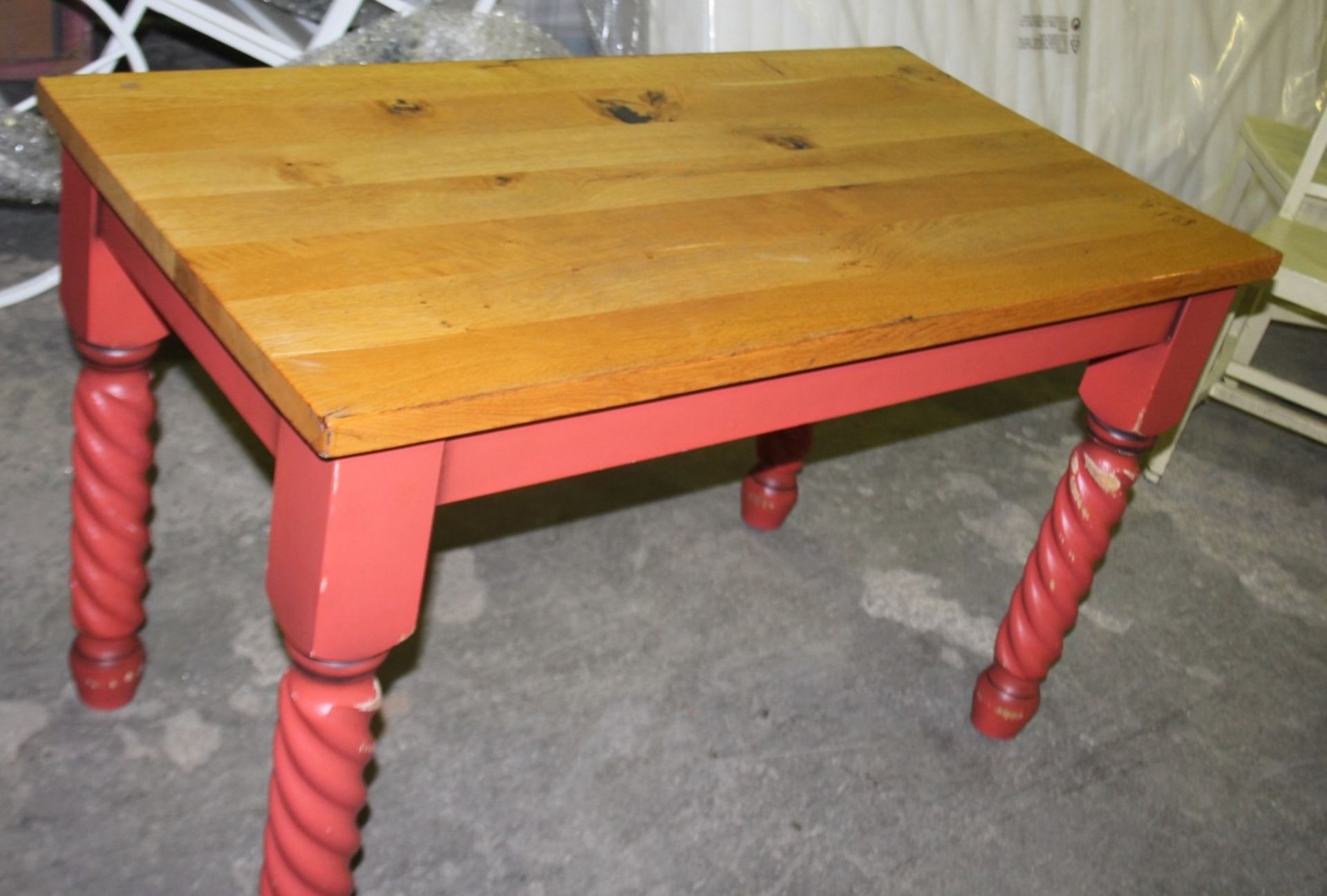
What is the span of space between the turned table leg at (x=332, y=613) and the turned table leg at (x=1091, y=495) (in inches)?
31.4

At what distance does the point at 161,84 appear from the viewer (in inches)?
46.3

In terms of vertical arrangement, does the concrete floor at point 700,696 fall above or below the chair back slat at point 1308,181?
below

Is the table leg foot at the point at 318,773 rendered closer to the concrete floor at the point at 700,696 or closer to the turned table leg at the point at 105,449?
the concrete floor at the point at 700,696

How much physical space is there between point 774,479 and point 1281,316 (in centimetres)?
119

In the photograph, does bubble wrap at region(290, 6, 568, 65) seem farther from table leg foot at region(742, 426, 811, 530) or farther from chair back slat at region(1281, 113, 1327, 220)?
chair back slat at region(1281, 113, 1327, 220)

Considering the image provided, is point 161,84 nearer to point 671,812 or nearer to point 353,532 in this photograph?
point 353,532

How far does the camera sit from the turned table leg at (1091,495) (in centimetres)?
134

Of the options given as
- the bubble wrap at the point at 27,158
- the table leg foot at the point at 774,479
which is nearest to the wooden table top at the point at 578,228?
the table leg foot at the point at 774,479

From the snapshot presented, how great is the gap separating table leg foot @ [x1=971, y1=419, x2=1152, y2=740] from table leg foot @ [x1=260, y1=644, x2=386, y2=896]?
81 cm

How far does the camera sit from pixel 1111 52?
274cm

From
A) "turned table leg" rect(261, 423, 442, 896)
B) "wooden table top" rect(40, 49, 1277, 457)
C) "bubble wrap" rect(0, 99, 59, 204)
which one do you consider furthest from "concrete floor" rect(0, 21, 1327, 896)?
"wooden table top" rect(40, 49, 1277, 457)

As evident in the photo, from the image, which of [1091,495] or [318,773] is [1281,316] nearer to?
[1091,495]

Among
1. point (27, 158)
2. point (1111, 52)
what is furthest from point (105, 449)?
point (1111, 52)

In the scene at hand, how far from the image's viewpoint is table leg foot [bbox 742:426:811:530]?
70.6 inches
